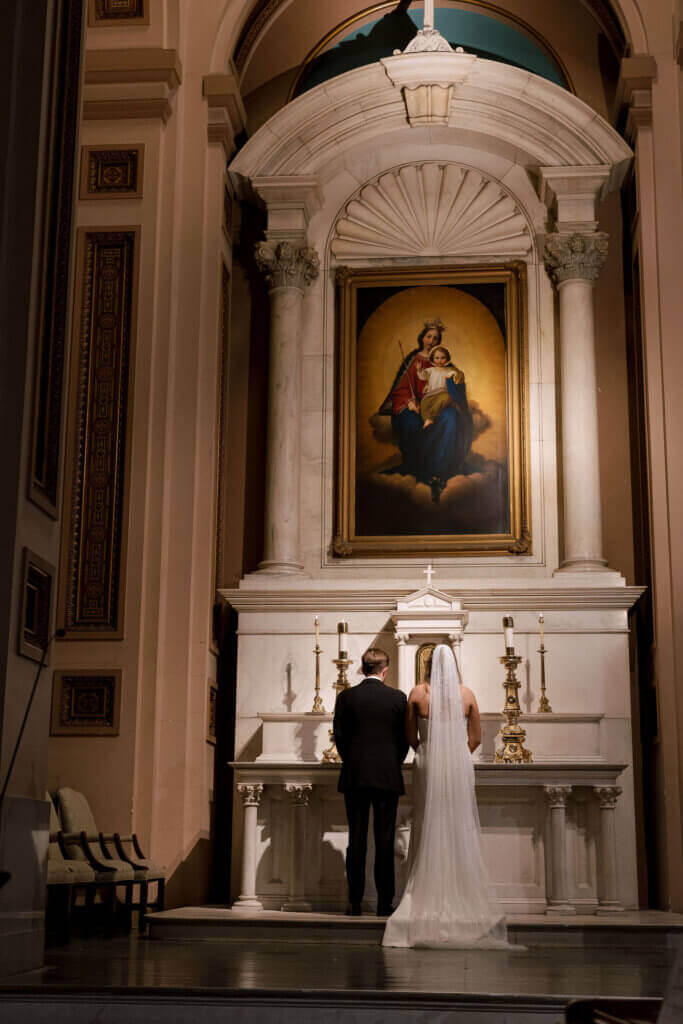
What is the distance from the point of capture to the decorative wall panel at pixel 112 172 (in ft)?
35.4

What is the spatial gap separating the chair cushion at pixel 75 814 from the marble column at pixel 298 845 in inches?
52.0

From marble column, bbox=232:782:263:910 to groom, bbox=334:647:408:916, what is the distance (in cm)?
91

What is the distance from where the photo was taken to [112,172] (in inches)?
428

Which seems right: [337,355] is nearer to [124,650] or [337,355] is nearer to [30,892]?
[124,650]

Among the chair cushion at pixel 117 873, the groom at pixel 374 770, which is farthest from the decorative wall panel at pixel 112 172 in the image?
the chair cushion at pixel 117 873

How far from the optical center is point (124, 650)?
9828 millimetres

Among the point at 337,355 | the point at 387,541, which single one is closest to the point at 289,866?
the point at 387,541

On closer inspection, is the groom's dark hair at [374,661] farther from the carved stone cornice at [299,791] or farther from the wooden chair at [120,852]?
the wooden chair at [120,852]

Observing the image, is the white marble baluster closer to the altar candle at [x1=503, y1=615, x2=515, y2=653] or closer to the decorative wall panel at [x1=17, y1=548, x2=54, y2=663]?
the altar candle at [x1=503, y1=615, x2=515, y2=653]

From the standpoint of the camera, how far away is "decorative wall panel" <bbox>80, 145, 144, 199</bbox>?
10.8m

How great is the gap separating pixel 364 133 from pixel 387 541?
11.7 ft

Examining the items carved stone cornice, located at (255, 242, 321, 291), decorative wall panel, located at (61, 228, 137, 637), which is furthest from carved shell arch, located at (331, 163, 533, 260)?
decorative wall panel, located at (61, 228, 137, 637)

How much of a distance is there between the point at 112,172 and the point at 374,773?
562 cm

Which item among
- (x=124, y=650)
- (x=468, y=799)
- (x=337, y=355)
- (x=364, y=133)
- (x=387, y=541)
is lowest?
(x=468, y=799)
